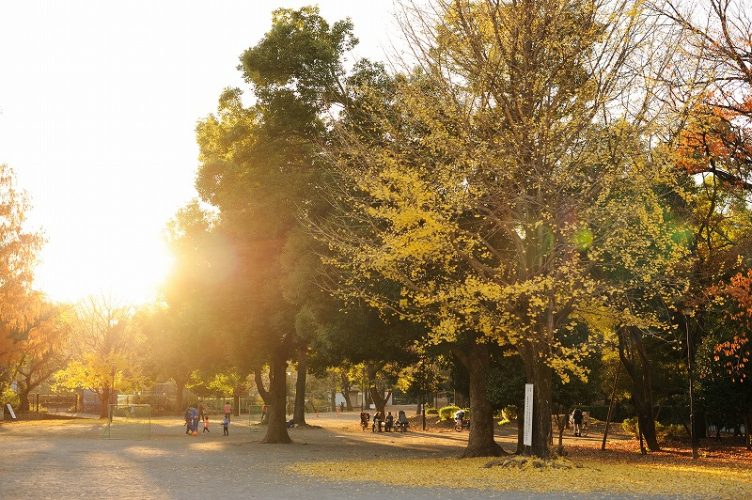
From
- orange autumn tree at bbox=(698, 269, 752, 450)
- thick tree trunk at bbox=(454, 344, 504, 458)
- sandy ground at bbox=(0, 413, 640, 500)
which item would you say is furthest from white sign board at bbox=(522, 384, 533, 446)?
orange autumn tree at bbox=(698, 269, 752, 450)

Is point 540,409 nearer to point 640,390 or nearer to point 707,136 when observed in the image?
point 707,136

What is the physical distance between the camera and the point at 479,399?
92.1 feet

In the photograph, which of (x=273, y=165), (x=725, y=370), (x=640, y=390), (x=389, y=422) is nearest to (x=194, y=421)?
(x=389, y=422)

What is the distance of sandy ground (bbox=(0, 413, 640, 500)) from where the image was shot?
625 inches

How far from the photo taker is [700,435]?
38.7 m

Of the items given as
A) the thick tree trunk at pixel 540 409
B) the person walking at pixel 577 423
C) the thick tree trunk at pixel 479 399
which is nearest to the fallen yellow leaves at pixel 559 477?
the thick tree trunk at pixel 540 409

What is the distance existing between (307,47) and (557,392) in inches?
595

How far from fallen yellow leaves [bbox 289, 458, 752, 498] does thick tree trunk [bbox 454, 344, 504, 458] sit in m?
4.80

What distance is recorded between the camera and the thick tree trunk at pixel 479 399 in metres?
27.6

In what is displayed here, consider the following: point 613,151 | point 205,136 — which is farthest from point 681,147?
point 205,136

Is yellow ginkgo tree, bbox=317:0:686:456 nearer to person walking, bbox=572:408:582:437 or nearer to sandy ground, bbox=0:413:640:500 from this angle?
sandy ground, bbox=0:413:640:500

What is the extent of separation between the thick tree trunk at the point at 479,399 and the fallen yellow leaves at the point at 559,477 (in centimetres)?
480

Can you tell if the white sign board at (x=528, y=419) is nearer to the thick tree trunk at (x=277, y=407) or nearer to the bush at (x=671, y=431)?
the thick tree trunk at (x=277, y=407)

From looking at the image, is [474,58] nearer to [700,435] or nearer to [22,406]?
[700,435]
